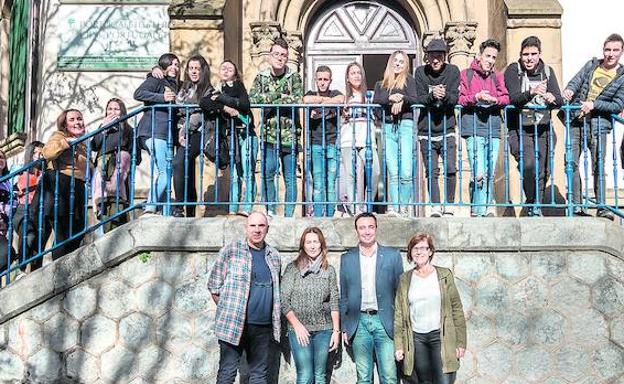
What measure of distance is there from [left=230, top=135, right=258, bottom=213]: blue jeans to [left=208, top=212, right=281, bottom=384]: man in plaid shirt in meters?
1.06

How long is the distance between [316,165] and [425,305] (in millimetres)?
2077

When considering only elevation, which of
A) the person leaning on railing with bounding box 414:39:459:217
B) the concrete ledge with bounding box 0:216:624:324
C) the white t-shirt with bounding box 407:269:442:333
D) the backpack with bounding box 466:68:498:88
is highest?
the backpack with bounding box 466:68:498:88

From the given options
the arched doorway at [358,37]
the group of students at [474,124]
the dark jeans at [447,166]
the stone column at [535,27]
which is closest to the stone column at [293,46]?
the arched doorway at [358,37]

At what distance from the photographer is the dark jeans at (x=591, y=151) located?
8.19 meters

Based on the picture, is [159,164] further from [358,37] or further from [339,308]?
[358,37]

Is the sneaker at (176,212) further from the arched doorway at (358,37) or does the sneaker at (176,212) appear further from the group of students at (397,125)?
the arched doorway at (358,37)

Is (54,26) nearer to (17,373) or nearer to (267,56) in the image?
(267,56)

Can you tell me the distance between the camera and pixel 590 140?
28.3 ft

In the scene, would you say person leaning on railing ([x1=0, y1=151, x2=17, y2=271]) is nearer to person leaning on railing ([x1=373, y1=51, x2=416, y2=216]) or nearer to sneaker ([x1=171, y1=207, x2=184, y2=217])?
sneaker ([x1=171, y1=207, x2=184, y2=217])

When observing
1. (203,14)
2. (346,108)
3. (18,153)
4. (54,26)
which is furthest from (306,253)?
(18,153)

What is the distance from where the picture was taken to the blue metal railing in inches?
320

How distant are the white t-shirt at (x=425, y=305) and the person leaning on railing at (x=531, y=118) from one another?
5.26 feet

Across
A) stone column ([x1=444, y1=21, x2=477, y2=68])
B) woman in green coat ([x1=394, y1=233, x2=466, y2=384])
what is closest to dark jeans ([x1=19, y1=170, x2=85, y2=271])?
woman in green coat ([x1=394, y1=233, x2=466, y2=384])

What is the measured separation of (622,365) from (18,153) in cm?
930
